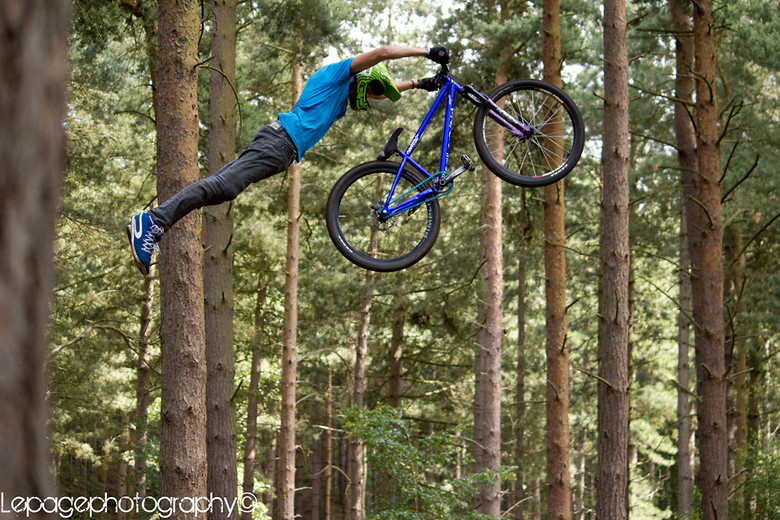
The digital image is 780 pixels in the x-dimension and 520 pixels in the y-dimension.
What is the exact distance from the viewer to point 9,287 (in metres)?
1.25

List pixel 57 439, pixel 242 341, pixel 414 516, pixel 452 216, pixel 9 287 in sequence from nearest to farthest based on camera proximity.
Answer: pixel 9 287, pixel 414 516, pixel 242 341, pixel 57 439, pixel 452 216

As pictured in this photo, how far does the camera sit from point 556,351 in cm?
961

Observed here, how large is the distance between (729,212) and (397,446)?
7.55 metres

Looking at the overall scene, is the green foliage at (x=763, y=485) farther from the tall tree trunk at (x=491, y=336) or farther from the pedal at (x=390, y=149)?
the pedal at (x=390, y=149)

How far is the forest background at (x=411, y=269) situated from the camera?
36.9 feet

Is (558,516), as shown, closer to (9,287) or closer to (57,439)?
(9,287)

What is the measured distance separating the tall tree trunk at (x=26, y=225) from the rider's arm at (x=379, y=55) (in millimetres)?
3560

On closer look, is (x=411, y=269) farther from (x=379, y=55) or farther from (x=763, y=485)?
(x=379, y=55)

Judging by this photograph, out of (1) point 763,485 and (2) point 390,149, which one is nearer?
(2) point 390,149

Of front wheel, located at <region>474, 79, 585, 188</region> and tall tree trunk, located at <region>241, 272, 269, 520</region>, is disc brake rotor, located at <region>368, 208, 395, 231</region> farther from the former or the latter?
tall tree trunk, located at <region>241, 272, 269, 520</region>

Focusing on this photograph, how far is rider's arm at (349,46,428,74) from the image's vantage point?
4773 millimetres

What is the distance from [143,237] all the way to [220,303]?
158 inches

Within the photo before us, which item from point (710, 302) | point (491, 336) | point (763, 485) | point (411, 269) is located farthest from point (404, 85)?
point (411, 269)

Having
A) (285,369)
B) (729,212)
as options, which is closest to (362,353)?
(285,369)
